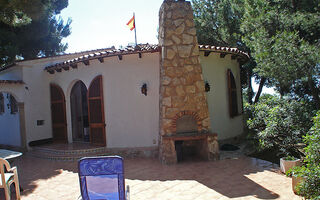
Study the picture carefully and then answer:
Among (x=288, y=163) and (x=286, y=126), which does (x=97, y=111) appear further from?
(x=288, y=163)

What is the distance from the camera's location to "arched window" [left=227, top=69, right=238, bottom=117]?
31.5ft

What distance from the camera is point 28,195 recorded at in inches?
212

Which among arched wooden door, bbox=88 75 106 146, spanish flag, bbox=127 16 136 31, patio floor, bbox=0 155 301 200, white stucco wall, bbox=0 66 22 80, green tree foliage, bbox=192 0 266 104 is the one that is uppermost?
green tree foliage, bbox=192 0 266 104

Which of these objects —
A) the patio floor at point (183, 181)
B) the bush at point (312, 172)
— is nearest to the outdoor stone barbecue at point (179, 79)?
the patio floor at point (183, 181)

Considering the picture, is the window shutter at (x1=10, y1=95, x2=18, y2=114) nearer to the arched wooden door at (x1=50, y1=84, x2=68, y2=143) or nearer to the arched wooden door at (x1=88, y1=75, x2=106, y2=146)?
the arched wooden door at (x1=50, y1=84, x2=68, y2=143)

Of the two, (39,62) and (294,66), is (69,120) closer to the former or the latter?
(39,62)

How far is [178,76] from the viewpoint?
7156 millimetres

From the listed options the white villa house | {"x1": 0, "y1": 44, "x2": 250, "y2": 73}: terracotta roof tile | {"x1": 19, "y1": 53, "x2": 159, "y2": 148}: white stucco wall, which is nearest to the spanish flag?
{"x1": 0, "y1": 44, "x2": 250, "y2": 73}: terracotta roof tile

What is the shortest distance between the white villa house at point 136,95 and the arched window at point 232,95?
0.04 metres

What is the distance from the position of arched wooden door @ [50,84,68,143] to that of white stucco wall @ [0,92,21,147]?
1.58m

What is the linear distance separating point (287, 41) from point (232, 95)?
3.19m

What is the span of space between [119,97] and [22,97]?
475 centimetres

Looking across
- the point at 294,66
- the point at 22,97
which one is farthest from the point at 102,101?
the point at 294,66

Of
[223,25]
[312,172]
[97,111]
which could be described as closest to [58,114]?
[97,111]
